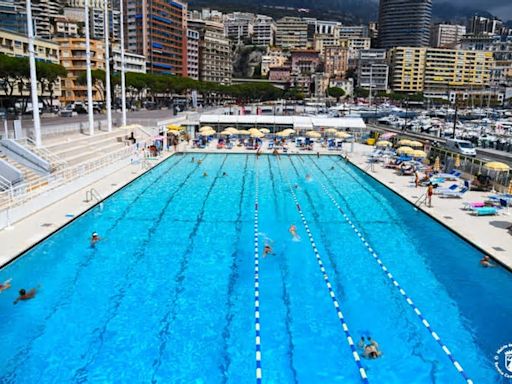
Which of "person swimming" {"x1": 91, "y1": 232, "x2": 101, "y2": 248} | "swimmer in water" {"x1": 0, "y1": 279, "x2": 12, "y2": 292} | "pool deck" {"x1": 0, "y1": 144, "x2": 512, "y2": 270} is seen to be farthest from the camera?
"person swimming" {"x1": 91, "y1": 232, "x2": 101, "y2": 248}

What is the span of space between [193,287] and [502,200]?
Answer: 1739 centimetres

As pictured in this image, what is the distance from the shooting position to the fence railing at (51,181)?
19431mm

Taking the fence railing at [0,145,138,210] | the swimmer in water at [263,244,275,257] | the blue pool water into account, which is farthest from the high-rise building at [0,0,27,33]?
the swimmer in water at [263,244,275,257]

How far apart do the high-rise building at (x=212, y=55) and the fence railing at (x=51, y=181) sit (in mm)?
145105

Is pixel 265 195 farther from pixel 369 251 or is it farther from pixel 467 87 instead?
pixel 467 87

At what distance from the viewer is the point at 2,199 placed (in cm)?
1994

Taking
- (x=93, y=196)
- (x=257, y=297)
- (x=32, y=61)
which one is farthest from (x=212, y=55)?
(x=257, y=297)

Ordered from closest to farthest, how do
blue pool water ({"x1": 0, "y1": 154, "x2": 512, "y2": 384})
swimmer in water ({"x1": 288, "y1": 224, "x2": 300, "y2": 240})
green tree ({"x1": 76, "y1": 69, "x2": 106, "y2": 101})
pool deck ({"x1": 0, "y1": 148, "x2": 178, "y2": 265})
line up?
blue pool water ({"x1": 0, "y1": 154, "x2": 512, "y2": 384}) → pool deck ({"x1": 0, "y1": 148, "x2": 178, "y2": 265}) → swimmer in water ({"x1": 288, "y1": 224, "x2": 300, "y2": 240}) → green tree ({"x1": 76, "y1": 69, "x2": 106, "y2": 101})

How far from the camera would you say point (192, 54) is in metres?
164

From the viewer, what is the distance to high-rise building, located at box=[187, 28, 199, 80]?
16038cm

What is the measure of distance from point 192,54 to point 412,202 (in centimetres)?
15073

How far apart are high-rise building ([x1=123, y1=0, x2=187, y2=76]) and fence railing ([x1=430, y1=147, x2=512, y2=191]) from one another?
11419 cm

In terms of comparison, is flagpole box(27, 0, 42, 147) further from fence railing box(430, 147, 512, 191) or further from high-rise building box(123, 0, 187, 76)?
high-rise building box(123, 0, 187, 76)

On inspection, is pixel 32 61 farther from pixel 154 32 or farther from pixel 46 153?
pixel 154 32
